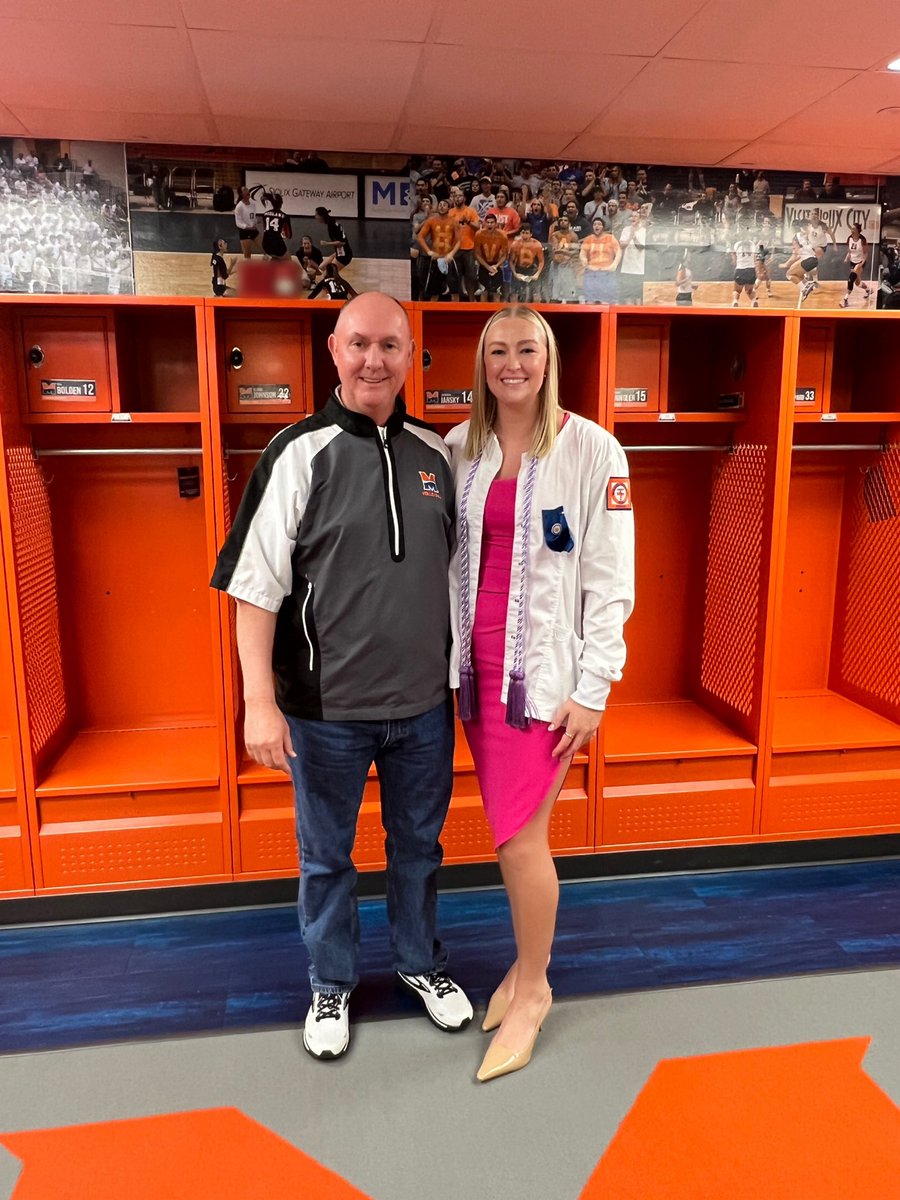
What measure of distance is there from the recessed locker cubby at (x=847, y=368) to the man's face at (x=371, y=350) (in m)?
1.73

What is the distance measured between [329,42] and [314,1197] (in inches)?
105

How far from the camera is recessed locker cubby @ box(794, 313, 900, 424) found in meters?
2.97

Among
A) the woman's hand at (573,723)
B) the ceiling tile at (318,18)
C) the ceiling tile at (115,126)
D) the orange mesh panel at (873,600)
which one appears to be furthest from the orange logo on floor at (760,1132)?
the ceiling tile at (115,126)

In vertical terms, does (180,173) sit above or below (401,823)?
above

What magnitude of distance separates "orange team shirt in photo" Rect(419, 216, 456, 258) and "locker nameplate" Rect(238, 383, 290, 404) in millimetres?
798

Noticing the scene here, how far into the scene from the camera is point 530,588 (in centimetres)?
188

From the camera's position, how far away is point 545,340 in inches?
73.2

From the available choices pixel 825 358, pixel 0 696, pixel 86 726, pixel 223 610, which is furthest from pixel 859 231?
pixel 0 696

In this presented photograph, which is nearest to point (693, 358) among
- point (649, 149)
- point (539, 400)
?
point (649, 149)

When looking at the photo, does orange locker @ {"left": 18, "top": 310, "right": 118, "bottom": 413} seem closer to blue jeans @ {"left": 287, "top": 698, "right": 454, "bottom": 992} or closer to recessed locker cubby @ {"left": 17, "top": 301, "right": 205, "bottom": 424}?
recessed locker cubby @ {"left": 17, "top": 301, "right": 205, "bottom": 424}

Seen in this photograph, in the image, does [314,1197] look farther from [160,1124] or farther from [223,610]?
[223,610]

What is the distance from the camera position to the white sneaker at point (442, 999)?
2.12 metres

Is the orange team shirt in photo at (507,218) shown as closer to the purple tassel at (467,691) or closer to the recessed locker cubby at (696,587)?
the recessed locker cubby at (696,587)

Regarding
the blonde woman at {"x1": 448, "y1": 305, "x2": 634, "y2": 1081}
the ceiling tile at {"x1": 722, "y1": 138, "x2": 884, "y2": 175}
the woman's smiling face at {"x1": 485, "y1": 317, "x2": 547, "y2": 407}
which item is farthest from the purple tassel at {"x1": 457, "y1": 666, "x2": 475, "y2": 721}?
the ceiling tile at {"x1": 722, "y1": 138, "x2": 884, "y2": 175}
